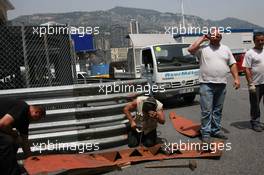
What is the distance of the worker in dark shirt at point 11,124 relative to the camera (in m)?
4.35

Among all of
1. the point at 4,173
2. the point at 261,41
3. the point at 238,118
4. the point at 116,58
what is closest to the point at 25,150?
the point at 4,173

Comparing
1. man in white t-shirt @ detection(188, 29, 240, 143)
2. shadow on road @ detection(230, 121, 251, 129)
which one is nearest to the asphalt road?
shadow on road @ detection(230, 121, 251, 129)

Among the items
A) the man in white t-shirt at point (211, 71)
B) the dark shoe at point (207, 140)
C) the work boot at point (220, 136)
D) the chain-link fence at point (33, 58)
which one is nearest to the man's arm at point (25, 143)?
the chain-link fence at point (33, 58)

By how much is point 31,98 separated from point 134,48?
11094 millimetres

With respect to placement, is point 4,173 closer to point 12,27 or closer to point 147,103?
point 147,103

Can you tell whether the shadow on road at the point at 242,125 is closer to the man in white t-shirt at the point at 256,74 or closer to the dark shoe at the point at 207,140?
the man in white t-shirt at the point at 256,74

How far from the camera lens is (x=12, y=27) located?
7.18m

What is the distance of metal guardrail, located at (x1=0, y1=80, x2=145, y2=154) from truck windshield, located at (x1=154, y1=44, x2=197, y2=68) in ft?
18.3

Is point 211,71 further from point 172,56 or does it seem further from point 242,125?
point 172,56

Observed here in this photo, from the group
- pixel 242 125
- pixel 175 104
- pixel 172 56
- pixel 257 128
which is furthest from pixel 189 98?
pixel 257 128

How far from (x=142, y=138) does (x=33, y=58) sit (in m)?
2.59

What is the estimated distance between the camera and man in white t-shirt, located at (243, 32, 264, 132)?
745 centimetres

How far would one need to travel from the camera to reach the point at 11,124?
4.44 meters

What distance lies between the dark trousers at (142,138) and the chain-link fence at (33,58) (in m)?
2.01
